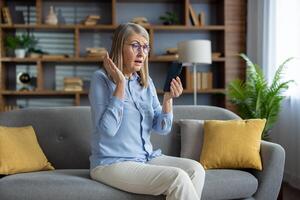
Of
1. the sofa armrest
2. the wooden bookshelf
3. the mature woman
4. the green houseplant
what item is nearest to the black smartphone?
the mature woman

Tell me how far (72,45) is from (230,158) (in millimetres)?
2938

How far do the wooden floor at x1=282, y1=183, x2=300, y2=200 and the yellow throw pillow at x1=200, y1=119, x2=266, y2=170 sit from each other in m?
1.10

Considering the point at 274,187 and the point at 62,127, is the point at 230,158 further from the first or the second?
the point at 62,127

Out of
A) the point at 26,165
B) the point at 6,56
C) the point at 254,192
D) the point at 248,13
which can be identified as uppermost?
the point at 248,13

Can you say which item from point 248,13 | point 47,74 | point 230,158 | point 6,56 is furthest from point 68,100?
point 230,158

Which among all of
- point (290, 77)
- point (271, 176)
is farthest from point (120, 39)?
point (290, 77)

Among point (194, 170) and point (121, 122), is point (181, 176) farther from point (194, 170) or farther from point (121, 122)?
point (121, 122)

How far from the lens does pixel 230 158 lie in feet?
8.60

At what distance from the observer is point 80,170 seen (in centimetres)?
256

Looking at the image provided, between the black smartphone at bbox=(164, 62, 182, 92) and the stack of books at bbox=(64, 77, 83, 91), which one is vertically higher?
the black smartphone at bbox=(164, 62, 182, 92)

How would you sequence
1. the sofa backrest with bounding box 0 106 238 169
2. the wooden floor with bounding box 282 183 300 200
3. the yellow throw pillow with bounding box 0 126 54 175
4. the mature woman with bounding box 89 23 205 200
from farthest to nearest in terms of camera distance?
the wooden floor with bounding box 282 183 300 200
the sofa backrest with bounding box 0 106 238 169
the yellow throw pillow with bounding box 0 126 54 175
the mature woman with bounding box 89 23 205 200

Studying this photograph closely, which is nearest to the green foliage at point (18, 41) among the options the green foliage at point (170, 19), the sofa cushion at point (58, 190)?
the green foliage at point (170, 19)

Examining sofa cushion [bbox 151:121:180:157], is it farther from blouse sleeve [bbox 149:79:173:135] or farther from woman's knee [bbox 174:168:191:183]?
woman's knee [bbox 174:168:191:183]

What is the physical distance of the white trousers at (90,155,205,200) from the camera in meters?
1.87
